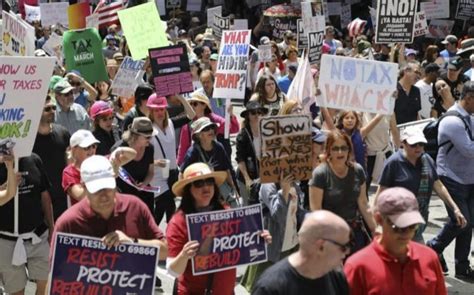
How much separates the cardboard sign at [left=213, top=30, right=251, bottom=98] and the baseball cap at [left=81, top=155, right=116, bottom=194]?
18.9 ft

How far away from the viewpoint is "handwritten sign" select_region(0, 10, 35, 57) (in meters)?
9.30

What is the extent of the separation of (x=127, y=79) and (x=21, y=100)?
232 inches

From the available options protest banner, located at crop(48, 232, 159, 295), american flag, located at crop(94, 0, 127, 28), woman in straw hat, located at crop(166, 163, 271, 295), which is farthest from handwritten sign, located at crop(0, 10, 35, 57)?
american flag, located at crop(94, 0, 127, 28)

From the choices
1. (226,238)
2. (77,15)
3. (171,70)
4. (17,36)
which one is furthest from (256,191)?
(77,15)

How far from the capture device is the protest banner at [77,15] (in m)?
17.8

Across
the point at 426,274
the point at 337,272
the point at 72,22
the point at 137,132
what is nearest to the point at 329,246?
the point at 337,272

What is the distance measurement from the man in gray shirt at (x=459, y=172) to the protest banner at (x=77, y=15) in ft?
32.6

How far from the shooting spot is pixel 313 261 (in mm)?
4457

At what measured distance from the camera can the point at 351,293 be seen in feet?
15.8

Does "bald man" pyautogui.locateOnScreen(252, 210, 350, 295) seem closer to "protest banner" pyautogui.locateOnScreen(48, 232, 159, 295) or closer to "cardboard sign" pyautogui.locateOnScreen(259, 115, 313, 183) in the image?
"protest banner" pyautogui.locateOnScreen(48, 232, 159, 295)

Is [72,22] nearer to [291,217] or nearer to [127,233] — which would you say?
[291,217]

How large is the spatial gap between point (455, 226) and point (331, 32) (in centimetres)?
1241

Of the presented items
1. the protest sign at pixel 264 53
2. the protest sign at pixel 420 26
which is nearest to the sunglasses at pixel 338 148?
the protest sign at pixel 264 53

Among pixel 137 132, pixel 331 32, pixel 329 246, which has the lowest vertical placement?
pixel 331 32
